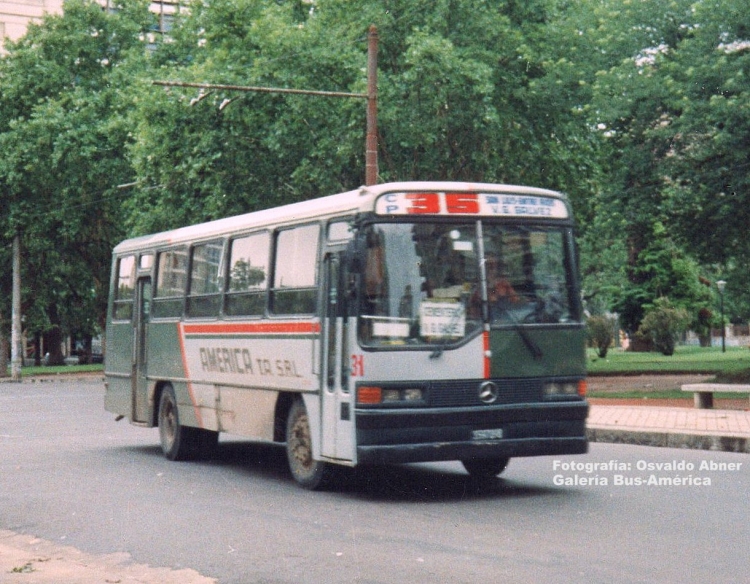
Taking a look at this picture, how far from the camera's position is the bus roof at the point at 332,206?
12.2m

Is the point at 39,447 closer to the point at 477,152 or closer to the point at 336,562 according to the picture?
the point at 336,562

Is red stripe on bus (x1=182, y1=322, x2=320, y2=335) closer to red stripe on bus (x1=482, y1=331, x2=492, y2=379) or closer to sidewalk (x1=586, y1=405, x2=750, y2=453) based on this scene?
red stripe on bus (x1=482, y1=331, x2=492, y2=379)

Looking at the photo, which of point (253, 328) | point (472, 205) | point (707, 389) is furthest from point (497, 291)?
point (707, 389)

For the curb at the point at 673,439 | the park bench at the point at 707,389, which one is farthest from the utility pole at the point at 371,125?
the curb at the point at 673,439

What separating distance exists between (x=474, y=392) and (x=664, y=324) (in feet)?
150

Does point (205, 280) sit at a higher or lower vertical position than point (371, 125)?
lower

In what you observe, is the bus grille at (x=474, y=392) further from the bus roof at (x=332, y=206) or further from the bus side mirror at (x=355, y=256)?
the bus roof at (x=332, y=206)

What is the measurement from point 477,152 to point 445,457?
75.0 ft

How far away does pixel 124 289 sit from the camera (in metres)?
18.9

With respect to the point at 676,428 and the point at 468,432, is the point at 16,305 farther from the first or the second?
the point at 468,432

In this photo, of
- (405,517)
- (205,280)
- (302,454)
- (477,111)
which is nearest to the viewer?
(405,517)

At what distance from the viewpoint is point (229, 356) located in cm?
1494

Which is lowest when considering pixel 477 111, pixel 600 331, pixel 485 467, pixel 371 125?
pixel 485 467

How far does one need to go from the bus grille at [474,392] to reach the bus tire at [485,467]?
54.1 inches
